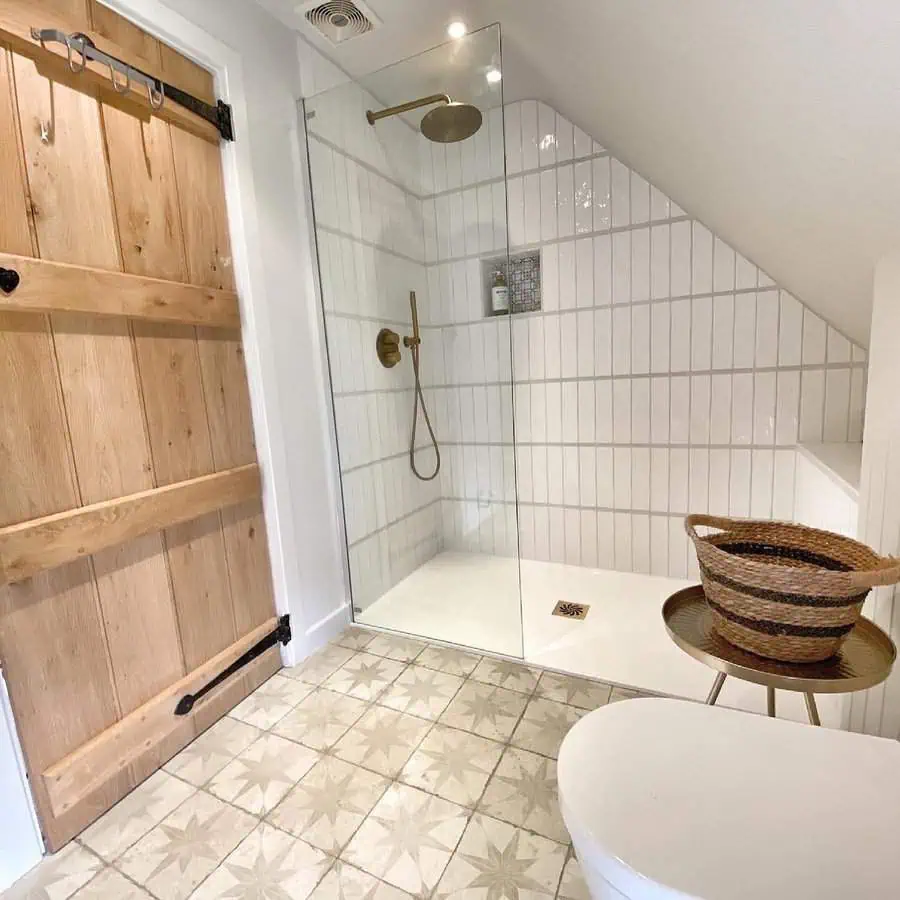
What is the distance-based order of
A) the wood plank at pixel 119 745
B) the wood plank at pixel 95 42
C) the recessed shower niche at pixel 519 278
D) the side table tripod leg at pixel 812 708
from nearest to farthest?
the side table tripod leg at pixel 812 708 → the wood plank at pixel 95 42 → the wood plank at pixel 119 745 → the recessed shower niche at pixel 519 278

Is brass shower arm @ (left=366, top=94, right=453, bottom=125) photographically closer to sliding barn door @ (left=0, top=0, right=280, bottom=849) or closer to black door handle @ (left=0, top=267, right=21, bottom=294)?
sliding barn door @ (left=0, top=0, right=280, bottom=849)

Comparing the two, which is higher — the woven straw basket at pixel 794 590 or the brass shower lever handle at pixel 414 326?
the brass shower lever handle at pixel 414 326

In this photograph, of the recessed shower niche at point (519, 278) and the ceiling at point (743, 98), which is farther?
the recessed shower niche at point (519, 278)

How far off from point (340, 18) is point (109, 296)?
130cm

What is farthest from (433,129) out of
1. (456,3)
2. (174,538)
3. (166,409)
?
(174,538)

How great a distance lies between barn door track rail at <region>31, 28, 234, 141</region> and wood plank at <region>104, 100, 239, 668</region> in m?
0.08

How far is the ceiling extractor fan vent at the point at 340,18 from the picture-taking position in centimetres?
161

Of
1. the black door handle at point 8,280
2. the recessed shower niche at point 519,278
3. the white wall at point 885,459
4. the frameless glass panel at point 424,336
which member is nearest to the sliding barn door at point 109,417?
the black door handle at point 8,280

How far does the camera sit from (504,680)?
1.71m

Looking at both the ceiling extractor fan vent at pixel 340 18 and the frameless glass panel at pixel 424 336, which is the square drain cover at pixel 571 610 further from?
the ceiling extractor fan vent at pixel 340 18

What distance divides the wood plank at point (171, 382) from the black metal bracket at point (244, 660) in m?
0.08

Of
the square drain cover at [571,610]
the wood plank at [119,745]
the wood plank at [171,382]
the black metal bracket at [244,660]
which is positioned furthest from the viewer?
the square drain cover at [571,610]

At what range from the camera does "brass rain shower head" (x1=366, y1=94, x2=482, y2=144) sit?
79.3 inches

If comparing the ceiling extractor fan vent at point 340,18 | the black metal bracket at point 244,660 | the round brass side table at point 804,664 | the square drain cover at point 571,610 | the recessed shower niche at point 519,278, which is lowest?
the square drain cover at point 571,610
